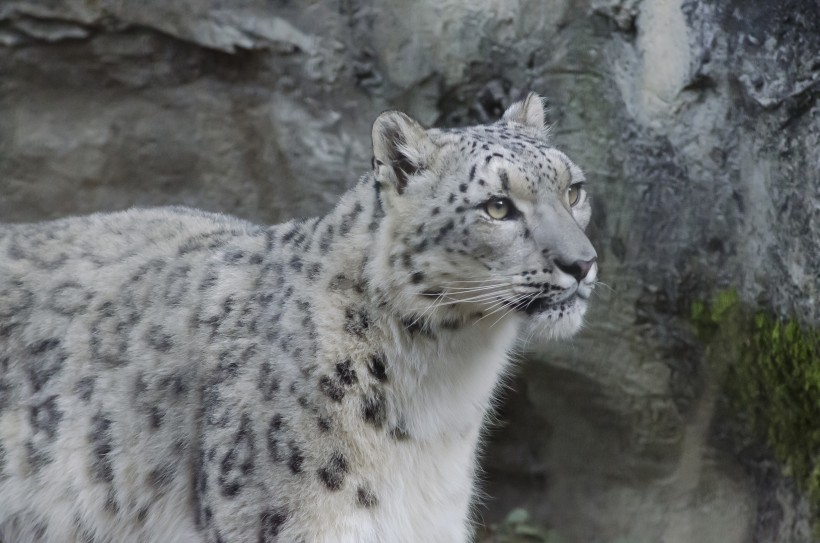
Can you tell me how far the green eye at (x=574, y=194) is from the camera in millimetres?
3620

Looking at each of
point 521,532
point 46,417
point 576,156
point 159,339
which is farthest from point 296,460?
point 521,532

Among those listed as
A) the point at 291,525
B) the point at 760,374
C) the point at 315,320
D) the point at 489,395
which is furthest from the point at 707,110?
the point at 291,525

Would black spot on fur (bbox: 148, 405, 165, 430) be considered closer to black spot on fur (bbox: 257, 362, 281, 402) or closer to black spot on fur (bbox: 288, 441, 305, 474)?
black spot on fur (bbox: 257, 362, 281, 402)

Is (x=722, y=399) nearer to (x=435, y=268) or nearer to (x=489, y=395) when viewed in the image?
(x=489, y=395)

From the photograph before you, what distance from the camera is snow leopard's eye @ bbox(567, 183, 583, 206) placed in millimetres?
→ 3615

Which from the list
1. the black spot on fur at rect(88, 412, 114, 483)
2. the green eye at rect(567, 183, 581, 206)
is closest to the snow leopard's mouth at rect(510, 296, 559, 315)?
the green eye at rect(567, 183, 581, 206)

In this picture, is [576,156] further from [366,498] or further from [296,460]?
[296,460]

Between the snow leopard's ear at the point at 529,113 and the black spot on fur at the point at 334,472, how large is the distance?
4.70 ft

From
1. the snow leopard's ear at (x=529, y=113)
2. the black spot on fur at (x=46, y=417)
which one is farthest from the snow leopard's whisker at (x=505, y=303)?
the black spot on fur at (x=46, y=417)

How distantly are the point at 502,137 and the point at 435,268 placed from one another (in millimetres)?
525

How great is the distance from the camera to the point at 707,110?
4996 millimetres

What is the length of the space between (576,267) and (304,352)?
888 millimetres

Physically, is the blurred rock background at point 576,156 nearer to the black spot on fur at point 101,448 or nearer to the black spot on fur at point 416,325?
the black spot on fur at point 416,325

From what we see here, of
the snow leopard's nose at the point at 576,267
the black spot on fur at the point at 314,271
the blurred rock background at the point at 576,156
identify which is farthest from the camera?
the blurred rock background at the point at 576,156
